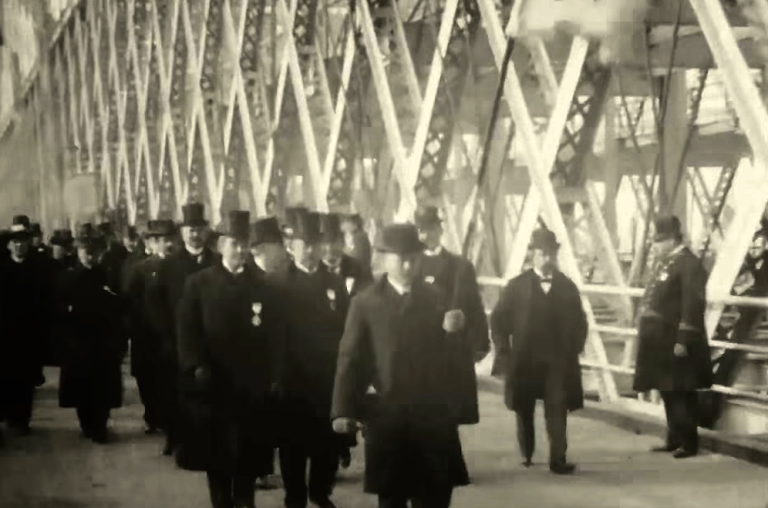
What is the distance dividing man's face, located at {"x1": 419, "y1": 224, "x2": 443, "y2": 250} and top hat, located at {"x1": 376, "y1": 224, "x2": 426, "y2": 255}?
8.84ft

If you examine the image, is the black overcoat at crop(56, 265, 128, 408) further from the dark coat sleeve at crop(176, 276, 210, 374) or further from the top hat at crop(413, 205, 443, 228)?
the dark coat sleeve at crop(176, 276, 210, 374)

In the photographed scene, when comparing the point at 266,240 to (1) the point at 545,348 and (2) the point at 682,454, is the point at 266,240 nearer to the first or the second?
(1) the point at 545,348

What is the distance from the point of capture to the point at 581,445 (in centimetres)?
896

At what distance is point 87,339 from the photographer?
9.80 meters

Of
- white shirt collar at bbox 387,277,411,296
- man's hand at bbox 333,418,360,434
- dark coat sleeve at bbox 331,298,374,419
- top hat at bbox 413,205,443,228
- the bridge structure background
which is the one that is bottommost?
man's hand at bbox 333,418,360,434

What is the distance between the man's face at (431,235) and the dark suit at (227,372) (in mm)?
1876

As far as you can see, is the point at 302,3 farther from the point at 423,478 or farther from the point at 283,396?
the point at 423,478

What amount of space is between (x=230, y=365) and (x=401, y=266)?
1.42 metres

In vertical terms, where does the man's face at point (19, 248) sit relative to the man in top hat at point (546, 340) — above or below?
above

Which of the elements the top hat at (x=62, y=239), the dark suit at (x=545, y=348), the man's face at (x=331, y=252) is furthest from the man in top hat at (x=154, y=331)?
the top hat at (x=62, y=239)

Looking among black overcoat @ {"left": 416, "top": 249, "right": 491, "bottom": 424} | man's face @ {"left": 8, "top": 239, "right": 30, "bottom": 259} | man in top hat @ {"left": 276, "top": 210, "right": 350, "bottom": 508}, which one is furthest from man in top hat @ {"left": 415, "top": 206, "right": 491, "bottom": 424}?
man's face @ {"left": 8, "top": 239, "right": 30, "bottom": 259}

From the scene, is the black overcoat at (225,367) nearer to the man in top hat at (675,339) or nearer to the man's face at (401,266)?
the man's face at (401,266)

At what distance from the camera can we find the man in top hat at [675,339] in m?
8.24

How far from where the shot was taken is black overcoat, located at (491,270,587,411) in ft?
26.1
